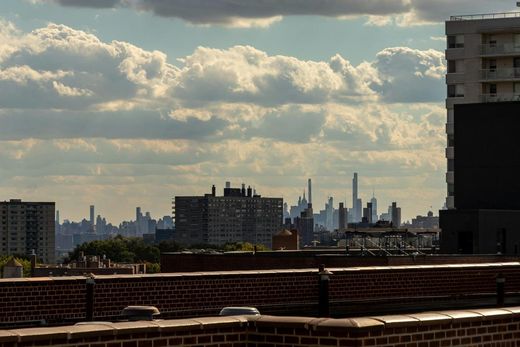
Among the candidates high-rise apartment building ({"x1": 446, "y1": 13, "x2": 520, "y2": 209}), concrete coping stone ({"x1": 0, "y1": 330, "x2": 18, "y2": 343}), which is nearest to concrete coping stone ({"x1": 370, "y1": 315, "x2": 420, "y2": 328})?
concrete coping stone ({"x1": 0, "y1": 330, "x2": 18, "y2": 343})

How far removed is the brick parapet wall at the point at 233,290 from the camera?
78.4 feet

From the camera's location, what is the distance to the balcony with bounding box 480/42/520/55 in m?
130

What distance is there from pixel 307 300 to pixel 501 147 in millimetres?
44926

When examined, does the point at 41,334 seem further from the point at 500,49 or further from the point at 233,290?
the point at 500,49

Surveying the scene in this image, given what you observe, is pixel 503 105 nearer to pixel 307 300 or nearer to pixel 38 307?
pixel 307 300

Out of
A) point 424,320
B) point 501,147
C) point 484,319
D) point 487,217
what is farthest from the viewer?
point 501,147

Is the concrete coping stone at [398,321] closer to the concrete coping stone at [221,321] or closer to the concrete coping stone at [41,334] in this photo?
the concrete coping stone at [221,321]

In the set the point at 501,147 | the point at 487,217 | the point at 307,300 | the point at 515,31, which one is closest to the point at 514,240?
the point at 487,217

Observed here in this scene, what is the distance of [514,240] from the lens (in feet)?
216

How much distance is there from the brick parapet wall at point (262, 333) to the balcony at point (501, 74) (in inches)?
4504

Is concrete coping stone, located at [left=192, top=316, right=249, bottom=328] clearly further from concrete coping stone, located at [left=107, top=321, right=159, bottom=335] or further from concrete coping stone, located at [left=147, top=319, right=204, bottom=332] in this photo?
concrete coping stone, located at [left=107, top=321, right=159, bottom=335]

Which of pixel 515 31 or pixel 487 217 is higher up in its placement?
pixel 515 31

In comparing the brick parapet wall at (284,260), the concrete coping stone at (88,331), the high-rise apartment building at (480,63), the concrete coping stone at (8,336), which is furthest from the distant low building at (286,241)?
the concrete coping stone at (8,336)

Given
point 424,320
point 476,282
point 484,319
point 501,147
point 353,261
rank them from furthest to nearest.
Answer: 1. point 501,147
2. point 353,261
3. point 476,282
4. point 484,319
5. point 424,320
